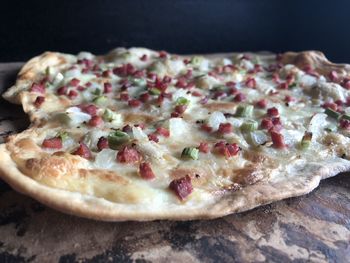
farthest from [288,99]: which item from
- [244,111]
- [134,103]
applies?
[134,103]

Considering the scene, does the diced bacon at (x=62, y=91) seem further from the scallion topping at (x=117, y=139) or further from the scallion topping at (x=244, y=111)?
the scallion topping at (x=244, y=111)

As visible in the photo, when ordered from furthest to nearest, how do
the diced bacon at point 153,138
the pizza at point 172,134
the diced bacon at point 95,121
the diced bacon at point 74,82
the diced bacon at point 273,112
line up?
the diced bacon at point 74,82
the diced bacon at point 273,112
the diced bacon at point 95,121
the diced bacon at point 153,138
the pizza at point 172,134

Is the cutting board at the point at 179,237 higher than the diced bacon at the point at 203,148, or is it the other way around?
the diced bacon at the point at 203,148

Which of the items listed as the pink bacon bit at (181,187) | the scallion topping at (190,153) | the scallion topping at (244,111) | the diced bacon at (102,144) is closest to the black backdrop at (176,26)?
the scallion topping at (244,111)

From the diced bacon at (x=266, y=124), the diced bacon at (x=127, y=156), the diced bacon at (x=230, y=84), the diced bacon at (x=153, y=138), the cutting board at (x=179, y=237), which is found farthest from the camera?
the diced bacon at (x=230, y=84)

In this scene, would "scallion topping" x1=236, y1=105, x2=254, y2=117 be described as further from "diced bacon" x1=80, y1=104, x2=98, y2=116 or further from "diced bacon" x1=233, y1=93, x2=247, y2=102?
"diced bacon" x1=80, y1=104, x2=98, y2=116

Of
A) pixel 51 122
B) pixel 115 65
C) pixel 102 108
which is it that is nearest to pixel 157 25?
pixel 115 65

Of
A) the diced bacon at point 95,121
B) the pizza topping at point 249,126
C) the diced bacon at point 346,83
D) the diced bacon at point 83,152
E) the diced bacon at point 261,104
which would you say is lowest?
the diced bacon at point 346,83

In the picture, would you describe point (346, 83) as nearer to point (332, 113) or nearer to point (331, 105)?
point (331, 105)
